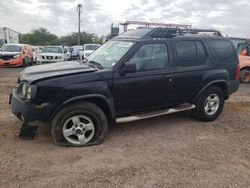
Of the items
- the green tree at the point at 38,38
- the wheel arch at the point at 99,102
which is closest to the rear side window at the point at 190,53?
the wheel arch at the point at 99,102

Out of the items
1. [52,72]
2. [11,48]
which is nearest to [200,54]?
[52,72]

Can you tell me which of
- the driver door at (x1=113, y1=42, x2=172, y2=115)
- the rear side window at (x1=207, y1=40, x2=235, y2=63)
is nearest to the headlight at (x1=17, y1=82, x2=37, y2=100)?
the driver door at (x1=113, y1=42, x2=172, y2=115)

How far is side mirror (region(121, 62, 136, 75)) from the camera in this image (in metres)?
4.46

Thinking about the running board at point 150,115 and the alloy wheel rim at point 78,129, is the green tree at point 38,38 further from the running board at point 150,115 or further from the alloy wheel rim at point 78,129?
the alloy wheel rim at point 78,129

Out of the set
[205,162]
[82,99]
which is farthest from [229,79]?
[82,99]

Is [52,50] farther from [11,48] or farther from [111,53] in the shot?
[111,53]

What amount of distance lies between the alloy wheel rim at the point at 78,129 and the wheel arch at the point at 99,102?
244 mm

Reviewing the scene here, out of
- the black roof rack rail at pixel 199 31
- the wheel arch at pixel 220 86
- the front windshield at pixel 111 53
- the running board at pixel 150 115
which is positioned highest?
the black roof rack rail at pixel 199 31

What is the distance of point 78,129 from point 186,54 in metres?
2.62

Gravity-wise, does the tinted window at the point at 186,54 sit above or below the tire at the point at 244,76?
above

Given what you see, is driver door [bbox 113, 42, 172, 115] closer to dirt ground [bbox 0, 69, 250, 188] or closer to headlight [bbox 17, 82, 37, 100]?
A: dirt ground [bbox 0, 69, 250, 188]

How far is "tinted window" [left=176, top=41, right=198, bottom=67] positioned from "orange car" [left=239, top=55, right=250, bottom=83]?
7384mm

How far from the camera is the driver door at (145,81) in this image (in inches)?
181

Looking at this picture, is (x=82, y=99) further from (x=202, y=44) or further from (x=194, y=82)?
(x=202, y=44)
